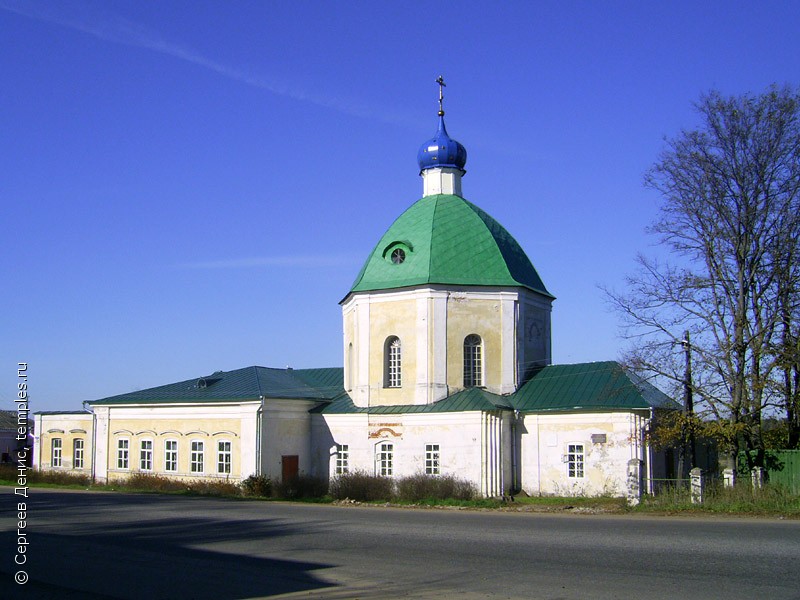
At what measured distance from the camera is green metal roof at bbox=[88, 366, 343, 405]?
104 ft

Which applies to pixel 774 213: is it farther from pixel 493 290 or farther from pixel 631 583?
pixel 631 583

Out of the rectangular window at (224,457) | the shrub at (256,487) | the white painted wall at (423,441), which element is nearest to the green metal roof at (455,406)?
the white painted wall at (423,441)

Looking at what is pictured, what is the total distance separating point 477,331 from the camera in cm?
2958

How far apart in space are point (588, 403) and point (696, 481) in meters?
5.42

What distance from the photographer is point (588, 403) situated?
1056 inches

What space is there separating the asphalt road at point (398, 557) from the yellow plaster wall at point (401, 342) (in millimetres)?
9462

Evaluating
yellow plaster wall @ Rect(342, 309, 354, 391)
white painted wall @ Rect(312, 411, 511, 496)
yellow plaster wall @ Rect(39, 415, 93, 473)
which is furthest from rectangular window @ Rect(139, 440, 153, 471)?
yellow plaster wall @ Rect(342, 309, 354, 391)

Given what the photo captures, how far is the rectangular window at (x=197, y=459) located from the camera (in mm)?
31609

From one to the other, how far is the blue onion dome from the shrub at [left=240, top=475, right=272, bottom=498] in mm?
13827

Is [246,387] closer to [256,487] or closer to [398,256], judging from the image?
[256,487]

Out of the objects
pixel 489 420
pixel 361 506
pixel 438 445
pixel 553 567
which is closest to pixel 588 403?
pixel 489 420

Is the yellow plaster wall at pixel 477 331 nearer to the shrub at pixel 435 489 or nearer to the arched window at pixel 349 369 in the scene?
the shrub at pixel 435 489

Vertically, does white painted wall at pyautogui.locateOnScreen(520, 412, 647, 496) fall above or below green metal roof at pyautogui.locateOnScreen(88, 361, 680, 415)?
below

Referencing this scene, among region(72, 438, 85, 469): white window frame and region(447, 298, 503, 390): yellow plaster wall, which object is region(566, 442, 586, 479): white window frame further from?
region(72, 438, 85, 469): white window frame
